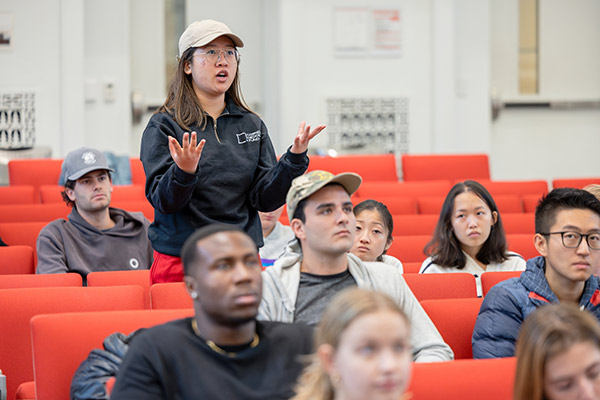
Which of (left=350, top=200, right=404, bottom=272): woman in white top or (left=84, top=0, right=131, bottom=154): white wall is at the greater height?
(left=84, top=0, right=131, bottom=154): white wall

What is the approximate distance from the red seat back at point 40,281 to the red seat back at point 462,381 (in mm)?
1515

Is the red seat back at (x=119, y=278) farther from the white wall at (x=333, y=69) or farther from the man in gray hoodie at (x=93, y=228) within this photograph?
the white wall at (x=333, y=69)

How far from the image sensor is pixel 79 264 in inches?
155

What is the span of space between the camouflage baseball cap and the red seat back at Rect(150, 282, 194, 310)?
17.9 inches

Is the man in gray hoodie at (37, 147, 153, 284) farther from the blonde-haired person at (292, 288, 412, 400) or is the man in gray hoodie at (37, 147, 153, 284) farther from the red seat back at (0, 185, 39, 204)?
the blonde-haired person at (292, 288, 412, 400)

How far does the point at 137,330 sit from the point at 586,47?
7899 millimetres

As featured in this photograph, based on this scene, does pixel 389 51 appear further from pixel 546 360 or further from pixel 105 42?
pixel 546 360

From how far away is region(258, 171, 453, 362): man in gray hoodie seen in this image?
98.2 inches

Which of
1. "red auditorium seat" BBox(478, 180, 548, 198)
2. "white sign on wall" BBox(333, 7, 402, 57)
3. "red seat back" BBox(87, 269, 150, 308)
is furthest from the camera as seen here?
"white sign on wall" BBox(333, 7, 402, 57)

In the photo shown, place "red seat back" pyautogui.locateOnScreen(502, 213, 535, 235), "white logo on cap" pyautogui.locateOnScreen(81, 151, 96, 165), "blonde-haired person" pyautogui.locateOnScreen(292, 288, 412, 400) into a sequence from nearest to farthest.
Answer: "blonde-haired person" pyautogui.locateOnScreen(292, 288, 412, 400), "white logo on cap" pyautogui.locateOnScreen(81, 151, 96, 165), "red seat back" pyautogui.locateOnScreen(502, 213, 535, 235)

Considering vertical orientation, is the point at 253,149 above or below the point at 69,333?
above

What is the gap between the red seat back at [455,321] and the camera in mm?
2852

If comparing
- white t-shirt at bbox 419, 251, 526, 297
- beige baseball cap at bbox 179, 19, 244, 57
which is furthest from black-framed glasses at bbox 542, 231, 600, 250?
→ beige baseball cap at bbox 179, 19, 244, 57

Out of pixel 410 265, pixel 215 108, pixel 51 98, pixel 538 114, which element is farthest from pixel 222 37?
pixel 538 114
